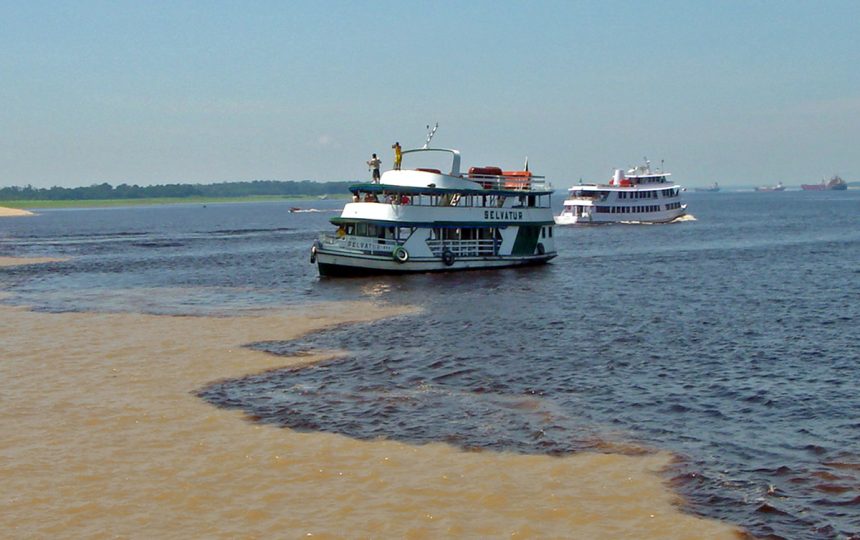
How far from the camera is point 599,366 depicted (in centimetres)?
2367

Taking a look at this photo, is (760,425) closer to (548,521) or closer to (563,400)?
(563,400)

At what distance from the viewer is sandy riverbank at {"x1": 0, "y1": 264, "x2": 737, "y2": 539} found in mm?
12289

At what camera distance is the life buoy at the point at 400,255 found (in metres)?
46.3

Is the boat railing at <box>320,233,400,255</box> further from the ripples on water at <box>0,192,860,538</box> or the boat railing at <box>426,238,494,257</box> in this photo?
the boat railing at <box>426,238,494,257</box>

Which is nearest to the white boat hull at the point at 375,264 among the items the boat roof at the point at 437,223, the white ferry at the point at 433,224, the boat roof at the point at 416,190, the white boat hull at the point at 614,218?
the white ferry at the point at 433,224

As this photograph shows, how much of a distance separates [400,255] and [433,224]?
276 cm

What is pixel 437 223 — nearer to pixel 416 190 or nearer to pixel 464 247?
pixel 416 190

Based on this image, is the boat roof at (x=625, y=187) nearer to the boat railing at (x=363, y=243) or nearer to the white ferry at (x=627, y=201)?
the white ferry at (x=627, y=201)

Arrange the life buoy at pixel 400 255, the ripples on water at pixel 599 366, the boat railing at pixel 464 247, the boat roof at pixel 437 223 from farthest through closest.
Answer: the boat railing at pixel 464 247 < the life buoy at pixel 400 255 < the boat roof at pixel 437 223 < the ripples on water at pixel 599 366

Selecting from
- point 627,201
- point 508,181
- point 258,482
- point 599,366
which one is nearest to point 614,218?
point 627,201

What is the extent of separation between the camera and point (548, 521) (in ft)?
41.0

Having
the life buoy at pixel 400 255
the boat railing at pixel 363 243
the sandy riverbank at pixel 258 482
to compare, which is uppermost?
the boat railing at pixel 363 243

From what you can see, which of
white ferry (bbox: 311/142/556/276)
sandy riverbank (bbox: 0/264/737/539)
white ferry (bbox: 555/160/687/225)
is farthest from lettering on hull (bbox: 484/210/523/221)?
white ferry (bbox: 555/160/687/225)

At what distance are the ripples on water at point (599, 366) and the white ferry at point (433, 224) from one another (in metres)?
1.48
